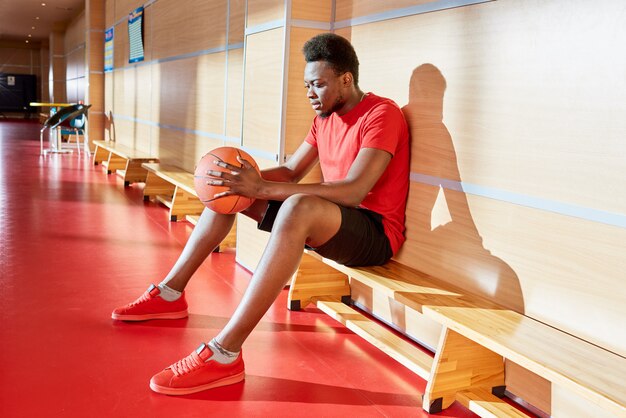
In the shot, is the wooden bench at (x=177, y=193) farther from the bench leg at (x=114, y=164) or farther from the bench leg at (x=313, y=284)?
the bench leg at (x=114, y=164)

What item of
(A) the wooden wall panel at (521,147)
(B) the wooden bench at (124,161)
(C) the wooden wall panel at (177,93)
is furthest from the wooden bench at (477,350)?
(B) the wooden bench at (124,161)

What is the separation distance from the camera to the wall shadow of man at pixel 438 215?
225cm

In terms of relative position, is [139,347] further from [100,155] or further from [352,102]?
[100,155]

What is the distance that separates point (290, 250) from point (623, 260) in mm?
1001

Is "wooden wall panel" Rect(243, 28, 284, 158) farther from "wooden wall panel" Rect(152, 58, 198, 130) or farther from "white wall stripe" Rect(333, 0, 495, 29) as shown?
"wooden wall panel" Rect(152, 58, 198, 130)

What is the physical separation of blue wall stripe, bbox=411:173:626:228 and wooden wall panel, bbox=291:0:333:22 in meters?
1.11

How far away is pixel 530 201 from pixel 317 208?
2.34 ft

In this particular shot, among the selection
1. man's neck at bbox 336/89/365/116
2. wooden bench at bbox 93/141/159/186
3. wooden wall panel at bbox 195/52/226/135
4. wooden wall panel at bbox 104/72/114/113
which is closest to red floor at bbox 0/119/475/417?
man's neck at bbox 336/89/365/116

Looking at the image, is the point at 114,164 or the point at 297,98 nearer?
the point at 297,98

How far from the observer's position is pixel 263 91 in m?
3.43

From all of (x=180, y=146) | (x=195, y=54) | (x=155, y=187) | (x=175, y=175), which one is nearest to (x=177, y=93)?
(x=180, y=146)

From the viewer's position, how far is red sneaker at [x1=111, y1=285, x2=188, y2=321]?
2600mm

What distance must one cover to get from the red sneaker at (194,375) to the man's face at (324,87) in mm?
1059

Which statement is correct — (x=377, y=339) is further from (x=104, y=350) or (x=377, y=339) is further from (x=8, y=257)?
(x=8, y=257)
